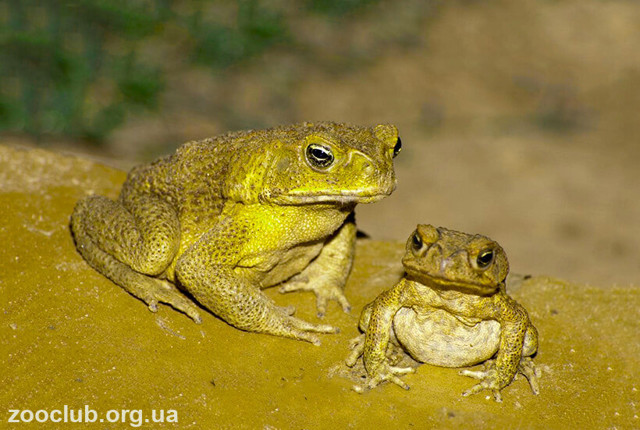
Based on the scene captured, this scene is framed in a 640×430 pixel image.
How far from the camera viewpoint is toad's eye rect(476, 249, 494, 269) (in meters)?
4.94

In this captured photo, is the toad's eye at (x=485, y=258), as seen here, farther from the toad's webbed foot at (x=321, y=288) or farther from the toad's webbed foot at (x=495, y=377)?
the toad's webbed foot at (x=321, y=288)

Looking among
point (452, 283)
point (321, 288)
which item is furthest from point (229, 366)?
point (452, 283)

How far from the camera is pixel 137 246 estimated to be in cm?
592

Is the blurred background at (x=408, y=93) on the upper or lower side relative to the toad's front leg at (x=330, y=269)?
upper

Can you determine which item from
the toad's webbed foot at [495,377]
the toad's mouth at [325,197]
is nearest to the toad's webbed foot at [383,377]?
the toad's webbed foot at [495,377]

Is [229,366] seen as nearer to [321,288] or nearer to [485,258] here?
[321,288]

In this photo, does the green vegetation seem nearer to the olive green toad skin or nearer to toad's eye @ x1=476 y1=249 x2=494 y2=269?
the olive green toad skin

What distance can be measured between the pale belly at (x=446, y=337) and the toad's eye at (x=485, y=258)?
1.99 feet

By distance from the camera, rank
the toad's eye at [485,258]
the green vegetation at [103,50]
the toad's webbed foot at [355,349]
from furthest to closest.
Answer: the green vegetation at [103,50]
the toad's webbed foot at [355,349]
the toad's eye at [485,258]

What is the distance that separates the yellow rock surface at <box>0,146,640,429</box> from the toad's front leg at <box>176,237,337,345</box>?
4.8 inches

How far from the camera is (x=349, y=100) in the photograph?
14578mm

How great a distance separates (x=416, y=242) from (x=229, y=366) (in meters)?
1.70

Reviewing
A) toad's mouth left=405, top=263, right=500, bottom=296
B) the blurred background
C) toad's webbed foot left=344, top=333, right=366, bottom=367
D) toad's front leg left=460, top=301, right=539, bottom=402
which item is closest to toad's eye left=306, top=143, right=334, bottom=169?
toad's mouth left=405, top=263, right=500, bottom=296

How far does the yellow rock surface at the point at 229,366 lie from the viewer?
509 centimetres
